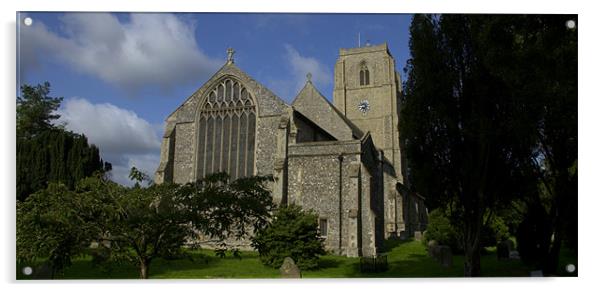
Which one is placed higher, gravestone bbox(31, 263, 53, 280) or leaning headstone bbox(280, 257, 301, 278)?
gravestone bbox(31, 263, 53, 280)

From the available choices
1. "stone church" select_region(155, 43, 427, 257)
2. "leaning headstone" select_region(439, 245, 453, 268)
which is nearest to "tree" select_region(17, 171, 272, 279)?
"leaning headstone" select_region(439, 245, 453, 268)

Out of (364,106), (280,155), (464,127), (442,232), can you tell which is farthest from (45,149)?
(364,106)

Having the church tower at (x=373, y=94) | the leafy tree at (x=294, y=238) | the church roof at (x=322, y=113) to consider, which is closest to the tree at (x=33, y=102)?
the leafy tree at (x=294, y=238)

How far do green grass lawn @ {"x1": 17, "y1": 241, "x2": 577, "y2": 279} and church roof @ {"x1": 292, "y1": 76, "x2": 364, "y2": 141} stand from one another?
36.9ft

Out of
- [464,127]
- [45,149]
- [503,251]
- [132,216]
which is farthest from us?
[503,251]

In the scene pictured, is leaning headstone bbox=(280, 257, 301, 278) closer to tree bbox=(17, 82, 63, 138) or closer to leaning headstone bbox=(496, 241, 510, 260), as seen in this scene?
tree bbox=(17, 82, 63, 138)

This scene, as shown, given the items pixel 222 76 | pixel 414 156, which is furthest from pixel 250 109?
pixel 414 156

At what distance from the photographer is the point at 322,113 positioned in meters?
28.0

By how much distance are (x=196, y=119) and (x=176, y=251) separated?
14413mm

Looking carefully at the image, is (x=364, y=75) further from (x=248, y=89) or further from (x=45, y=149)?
(x=45, y=149)

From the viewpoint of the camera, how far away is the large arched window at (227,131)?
1994cm

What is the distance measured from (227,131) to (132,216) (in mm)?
13965

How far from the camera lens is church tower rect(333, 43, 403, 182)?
1404 inches

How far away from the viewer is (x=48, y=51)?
865cm
